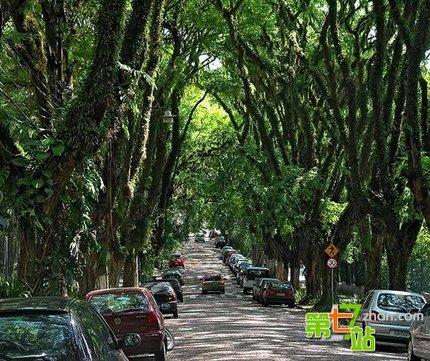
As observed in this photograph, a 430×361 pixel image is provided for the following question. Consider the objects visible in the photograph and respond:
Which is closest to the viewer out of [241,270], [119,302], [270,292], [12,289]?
[12,289]

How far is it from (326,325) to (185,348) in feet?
17.7

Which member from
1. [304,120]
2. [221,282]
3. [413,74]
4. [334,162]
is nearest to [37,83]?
[413,74]

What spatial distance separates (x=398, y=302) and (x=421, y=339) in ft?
18.8

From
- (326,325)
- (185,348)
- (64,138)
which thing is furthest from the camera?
(326,325)

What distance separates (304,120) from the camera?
32.0 m

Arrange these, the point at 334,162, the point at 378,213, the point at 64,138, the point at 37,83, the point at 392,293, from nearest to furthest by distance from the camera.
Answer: the point at 64,138 < the point at 37,83 < the point at 392,293 < the point at 378,213 < the point at 334,162

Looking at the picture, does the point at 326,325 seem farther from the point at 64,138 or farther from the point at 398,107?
the point at 64,138

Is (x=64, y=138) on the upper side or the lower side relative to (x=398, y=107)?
lower

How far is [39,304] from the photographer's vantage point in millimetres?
7141

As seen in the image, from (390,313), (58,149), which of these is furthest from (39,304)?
(390,313)

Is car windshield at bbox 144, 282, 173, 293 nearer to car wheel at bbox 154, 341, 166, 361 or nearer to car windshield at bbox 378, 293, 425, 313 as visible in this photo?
car windshield at bbox 378, 293, 425, 313

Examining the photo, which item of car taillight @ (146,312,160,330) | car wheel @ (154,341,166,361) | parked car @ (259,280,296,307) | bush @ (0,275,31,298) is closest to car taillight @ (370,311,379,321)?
car wheel @ (154,341,166,361)

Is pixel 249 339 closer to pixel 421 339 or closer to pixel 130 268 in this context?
pixel 421 339

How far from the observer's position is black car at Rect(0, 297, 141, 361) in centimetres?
629
